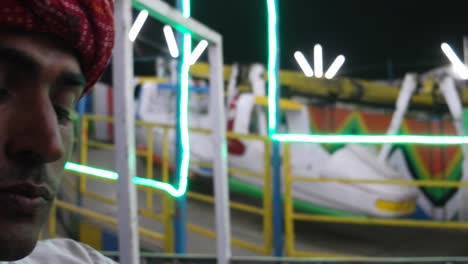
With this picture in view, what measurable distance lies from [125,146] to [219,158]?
28.9 inches

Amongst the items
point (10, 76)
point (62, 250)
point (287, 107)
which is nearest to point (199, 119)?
point (287, 107)

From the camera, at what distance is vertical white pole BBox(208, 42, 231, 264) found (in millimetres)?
1833

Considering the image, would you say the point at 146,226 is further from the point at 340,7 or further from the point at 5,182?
the point at 5,182

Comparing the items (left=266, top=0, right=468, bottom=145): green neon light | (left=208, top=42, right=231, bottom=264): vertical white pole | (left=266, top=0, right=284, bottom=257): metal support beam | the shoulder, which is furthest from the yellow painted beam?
the shoulder

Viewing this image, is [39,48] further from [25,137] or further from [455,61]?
[455,61]

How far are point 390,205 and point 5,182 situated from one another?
3.56 m

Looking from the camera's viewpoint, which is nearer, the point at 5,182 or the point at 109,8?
the point at 5,182

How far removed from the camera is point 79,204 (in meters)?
3.65

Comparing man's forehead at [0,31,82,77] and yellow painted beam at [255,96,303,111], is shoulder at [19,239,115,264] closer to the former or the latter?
man's forehead at [0,31,82,77]

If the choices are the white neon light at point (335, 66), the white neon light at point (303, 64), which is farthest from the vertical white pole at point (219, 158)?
the white neon light at point (335, 66)

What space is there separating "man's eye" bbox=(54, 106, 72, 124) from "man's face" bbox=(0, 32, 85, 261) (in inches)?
0.9

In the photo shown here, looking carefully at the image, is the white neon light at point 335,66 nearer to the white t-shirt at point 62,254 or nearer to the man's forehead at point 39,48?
the white t-shirt at point 62,254

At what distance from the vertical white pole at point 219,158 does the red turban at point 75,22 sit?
3.70 ft

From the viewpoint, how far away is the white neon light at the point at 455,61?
423 cm
